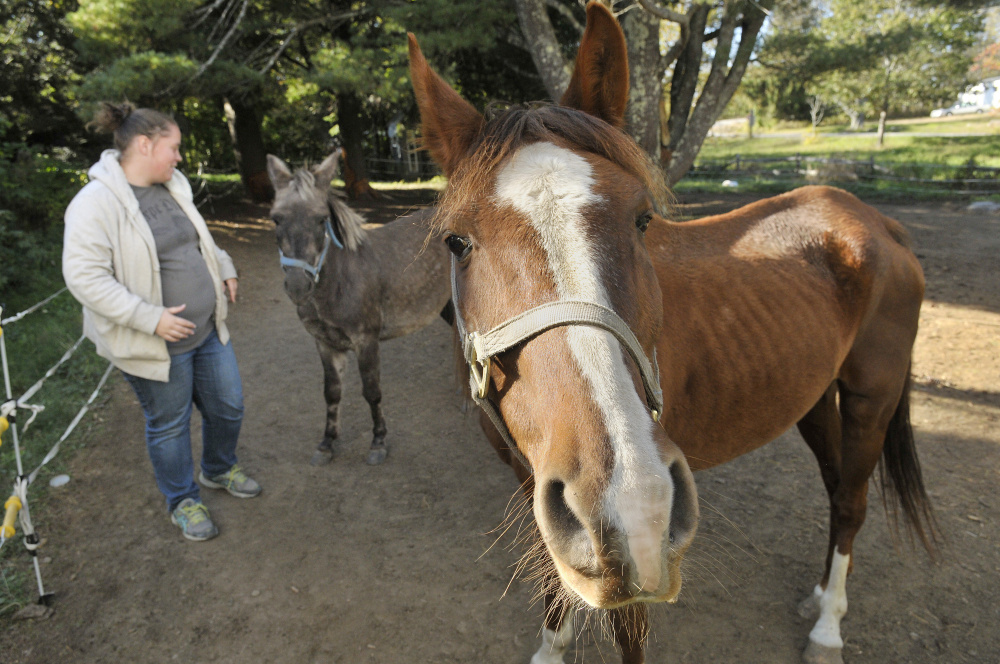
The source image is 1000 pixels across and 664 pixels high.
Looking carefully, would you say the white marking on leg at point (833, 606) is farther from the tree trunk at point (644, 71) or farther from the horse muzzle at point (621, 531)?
the tree trunk at point (644, 71)

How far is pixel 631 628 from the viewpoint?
1983 millimetres

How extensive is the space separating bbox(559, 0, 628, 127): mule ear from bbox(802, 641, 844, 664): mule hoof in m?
2.42

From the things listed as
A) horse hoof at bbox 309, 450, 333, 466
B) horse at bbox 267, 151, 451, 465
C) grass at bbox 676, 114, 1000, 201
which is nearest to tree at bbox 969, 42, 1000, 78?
grass at bbox 676, 114, 1000, 201

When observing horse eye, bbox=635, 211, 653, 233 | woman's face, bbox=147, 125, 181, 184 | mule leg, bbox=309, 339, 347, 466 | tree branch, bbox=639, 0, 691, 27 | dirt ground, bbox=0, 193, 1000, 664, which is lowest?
dirt ground, bbox=0, 193, 1000, 664

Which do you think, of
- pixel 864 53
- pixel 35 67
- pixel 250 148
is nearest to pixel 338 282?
pixel 864 53

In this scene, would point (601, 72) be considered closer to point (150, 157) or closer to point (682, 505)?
point (682, 505)

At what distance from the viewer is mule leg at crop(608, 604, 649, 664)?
6.28ft

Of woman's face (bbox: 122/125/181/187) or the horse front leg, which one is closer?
the horse front leg

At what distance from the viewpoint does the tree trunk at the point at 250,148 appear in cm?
1458

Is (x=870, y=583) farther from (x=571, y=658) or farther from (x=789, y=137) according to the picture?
(x=789, y=137)

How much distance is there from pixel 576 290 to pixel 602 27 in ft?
3.13

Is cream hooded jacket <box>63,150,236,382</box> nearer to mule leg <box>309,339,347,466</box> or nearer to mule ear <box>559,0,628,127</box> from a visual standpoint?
mule leg <box>309,339,347,466</box>

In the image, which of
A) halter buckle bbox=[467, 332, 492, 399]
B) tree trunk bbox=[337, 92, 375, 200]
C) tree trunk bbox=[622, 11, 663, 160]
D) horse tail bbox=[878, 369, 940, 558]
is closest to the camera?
halter buckle bbox=[467, 332, 492, 399]

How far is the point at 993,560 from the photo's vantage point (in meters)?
3.02
